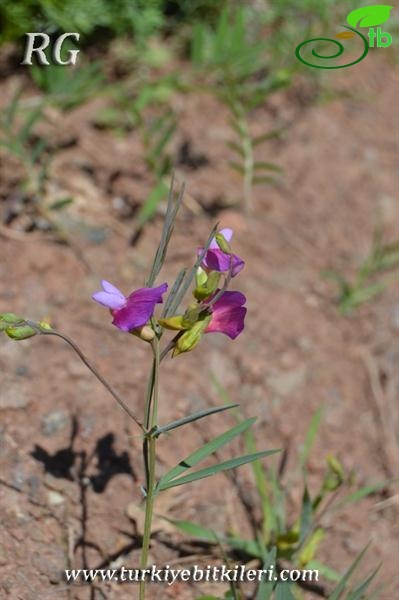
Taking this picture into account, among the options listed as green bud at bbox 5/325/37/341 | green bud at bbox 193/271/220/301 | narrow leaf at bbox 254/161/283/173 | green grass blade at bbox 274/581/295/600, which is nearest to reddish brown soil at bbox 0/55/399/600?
narrow leaf at bbox 254/161/283/173

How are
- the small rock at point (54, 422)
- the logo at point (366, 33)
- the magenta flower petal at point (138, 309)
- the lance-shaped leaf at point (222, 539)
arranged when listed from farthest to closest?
the logo at point (366, 33) → the small rock at point (54, 422) → the lance-shaped leaf at point (222, 539) → the magenta flower petal at point (138, 309)

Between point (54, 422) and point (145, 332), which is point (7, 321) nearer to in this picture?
point (145, 332)

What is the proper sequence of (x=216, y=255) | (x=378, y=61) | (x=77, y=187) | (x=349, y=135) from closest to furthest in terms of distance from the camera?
1. (x=216, y=255)
2. (x=77, y=187)
3. (x=349, y=135)
4. (x=378, y=61)

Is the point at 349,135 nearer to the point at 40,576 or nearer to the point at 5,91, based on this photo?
the point at 5,91

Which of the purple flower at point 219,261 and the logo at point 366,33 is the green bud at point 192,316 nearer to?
the purple flower at point 219,261

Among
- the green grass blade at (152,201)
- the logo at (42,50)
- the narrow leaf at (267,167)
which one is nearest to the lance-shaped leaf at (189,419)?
the green grass blade at (152,201)

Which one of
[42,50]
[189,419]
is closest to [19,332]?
[189,419]

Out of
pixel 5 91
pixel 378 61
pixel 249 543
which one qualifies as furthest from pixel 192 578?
pixel 378 61
